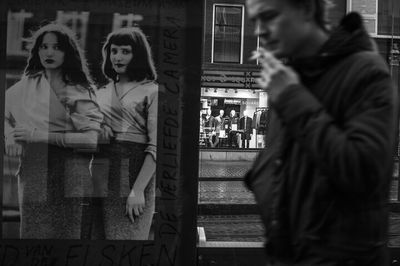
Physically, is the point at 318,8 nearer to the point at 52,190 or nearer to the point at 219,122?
the point at 52,190

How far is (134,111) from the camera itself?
4805 mm

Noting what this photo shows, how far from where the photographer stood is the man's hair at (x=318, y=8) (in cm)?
157

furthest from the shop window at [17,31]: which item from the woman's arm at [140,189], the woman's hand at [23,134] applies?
the woman's arm at [140,189]

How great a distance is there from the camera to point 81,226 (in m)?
4.87

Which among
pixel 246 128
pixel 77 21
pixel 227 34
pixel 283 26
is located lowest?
pixel 246 128

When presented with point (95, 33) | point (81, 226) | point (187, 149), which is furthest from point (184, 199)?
point (95, 33)

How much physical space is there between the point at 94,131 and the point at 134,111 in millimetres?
354

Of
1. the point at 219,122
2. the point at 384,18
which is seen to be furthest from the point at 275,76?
the point at 219,122

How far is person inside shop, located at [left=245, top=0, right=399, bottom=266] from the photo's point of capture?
Result: 1.43 m

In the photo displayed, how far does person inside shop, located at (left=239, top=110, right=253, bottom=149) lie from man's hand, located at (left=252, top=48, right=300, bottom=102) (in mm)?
6918

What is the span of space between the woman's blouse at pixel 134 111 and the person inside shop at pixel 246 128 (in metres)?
3.83

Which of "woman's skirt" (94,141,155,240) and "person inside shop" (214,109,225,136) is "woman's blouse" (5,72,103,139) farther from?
"person inside shop" (214,109,225,136)

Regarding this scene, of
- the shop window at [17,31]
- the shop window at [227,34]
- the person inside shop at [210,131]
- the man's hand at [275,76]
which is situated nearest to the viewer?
the man's hand at [275,76]

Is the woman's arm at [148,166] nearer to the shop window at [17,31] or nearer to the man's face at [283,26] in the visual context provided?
the shop window at [17,31]
